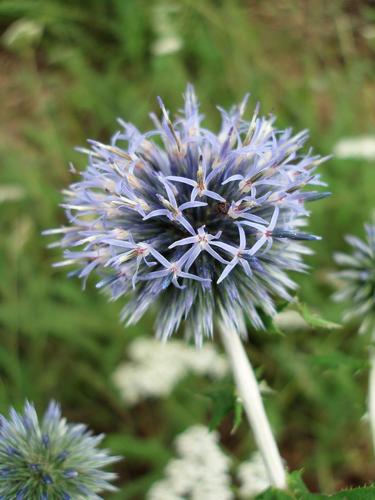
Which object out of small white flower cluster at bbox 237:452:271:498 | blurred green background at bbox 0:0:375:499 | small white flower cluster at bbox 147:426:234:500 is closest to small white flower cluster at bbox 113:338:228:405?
blurred green background at bbox 0:0:375:499

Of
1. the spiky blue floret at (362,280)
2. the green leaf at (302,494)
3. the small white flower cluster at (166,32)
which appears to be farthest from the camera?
the small white flower cluster at (166,32)

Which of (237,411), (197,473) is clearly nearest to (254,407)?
(237,411)

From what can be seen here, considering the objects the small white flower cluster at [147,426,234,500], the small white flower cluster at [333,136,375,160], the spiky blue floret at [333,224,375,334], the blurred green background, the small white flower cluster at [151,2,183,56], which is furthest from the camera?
the small white flower cluster at [151,2,183,56]

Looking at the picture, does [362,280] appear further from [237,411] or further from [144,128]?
[144,128]

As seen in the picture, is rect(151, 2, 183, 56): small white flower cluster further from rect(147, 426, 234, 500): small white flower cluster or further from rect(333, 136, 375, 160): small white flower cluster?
rect(147, 426, 234, 500): small white flower cluster

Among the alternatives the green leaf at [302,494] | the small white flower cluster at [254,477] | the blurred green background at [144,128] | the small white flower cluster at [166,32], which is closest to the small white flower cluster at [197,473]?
the small white flower cluster at [254,477]

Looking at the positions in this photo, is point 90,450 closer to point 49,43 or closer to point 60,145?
point 60,145

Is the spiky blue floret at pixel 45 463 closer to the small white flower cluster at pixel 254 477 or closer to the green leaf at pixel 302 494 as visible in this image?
the green leaf at pixel 302 494

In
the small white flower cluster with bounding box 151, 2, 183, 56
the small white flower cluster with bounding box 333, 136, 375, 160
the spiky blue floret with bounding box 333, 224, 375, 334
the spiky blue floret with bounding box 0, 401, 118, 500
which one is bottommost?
the spiky blue floret with bounding box 0, 401, 118, 500
